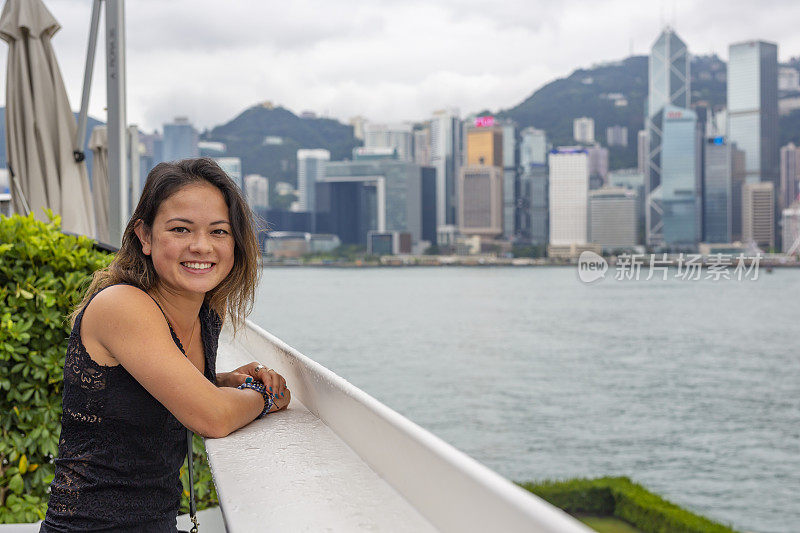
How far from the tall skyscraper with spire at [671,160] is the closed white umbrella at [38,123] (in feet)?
157

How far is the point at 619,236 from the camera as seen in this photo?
50438 mm

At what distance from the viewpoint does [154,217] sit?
3.51 feet

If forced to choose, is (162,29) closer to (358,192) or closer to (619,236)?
(358,192)

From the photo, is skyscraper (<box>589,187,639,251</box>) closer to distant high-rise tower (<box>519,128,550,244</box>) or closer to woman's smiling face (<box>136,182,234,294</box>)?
distant high-rise tower (<box>519,128,550,244</box>)

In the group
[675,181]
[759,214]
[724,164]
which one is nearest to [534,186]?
[675,181]

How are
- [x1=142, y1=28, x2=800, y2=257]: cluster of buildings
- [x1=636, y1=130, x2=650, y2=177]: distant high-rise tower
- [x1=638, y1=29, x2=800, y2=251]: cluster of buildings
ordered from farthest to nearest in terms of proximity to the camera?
1. [x1=636, y1=130, x2=650, y2=177]: distant high-rise tower
2. [x1=142, y1=28, x2=800, y2=257]: cluster of buildings
3. [x1=638, y1=29, x2=800, y2=251]: cluster of buildings

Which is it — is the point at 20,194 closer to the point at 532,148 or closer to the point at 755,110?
the point at 532,148

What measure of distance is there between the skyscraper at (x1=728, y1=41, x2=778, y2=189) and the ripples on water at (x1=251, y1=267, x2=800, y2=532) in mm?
11301

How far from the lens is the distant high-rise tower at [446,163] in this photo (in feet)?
191

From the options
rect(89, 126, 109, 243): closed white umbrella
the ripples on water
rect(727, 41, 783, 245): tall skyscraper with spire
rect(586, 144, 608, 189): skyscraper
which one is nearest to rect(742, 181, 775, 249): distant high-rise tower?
rect(727, 41, 783, 245): tall skyscraper with spire

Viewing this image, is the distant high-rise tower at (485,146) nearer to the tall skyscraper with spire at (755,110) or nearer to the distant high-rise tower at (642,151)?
the distant high-rise tower at (642,151)

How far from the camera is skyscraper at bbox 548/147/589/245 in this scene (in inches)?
2052

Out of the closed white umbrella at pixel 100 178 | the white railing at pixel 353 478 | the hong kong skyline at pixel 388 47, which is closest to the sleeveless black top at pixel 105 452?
the white railing at pixel 353 478

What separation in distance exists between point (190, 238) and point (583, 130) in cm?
5952
